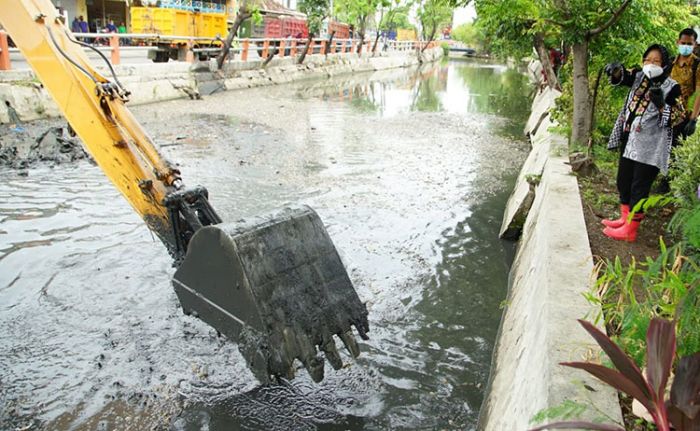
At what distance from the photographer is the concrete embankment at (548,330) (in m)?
2.39

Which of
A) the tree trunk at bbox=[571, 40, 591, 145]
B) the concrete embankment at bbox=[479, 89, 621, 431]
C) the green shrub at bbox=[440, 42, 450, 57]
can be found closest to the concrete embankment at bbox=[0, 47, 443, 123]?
the tree trunk at bbox=[571, 40, 591, 145]

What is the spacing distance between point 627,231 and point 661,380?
347cm

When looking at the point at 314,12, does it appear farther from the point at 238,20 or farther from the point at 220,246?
the point at 220,246

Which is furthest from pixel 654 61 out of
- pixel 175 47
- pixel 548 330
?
pixel 175 47

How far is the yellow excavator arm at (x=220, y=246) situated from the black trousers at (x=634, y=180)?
294 cm

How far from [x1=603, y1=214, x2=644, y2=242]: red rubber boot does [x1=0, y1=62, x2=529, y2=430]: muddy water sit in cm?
120

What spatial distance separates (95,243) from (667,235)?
579cm

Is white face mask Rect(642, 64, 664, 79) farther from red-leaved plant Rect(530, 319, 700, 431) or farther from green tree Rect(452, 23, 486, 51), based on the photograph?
green tree Rect(452, 23, 486, 51)

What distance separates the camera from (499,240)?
687 centimetres

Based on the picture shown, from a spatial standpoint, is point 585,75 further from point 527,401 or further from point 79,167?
point 79,167

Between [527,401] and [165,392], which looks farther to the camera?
[165,392]

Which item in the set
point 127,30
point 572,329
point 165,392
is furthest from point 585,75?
point 127,30

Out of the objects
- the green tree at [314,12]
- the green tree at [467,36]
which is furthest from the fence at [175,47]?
the green tree at [467,36]

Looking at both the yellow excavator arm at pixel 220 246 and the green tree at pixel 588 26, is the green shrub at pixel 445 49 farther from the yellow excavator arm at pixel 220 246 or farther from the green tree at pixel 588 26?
the yellow excavator arm at pixel 220 246
